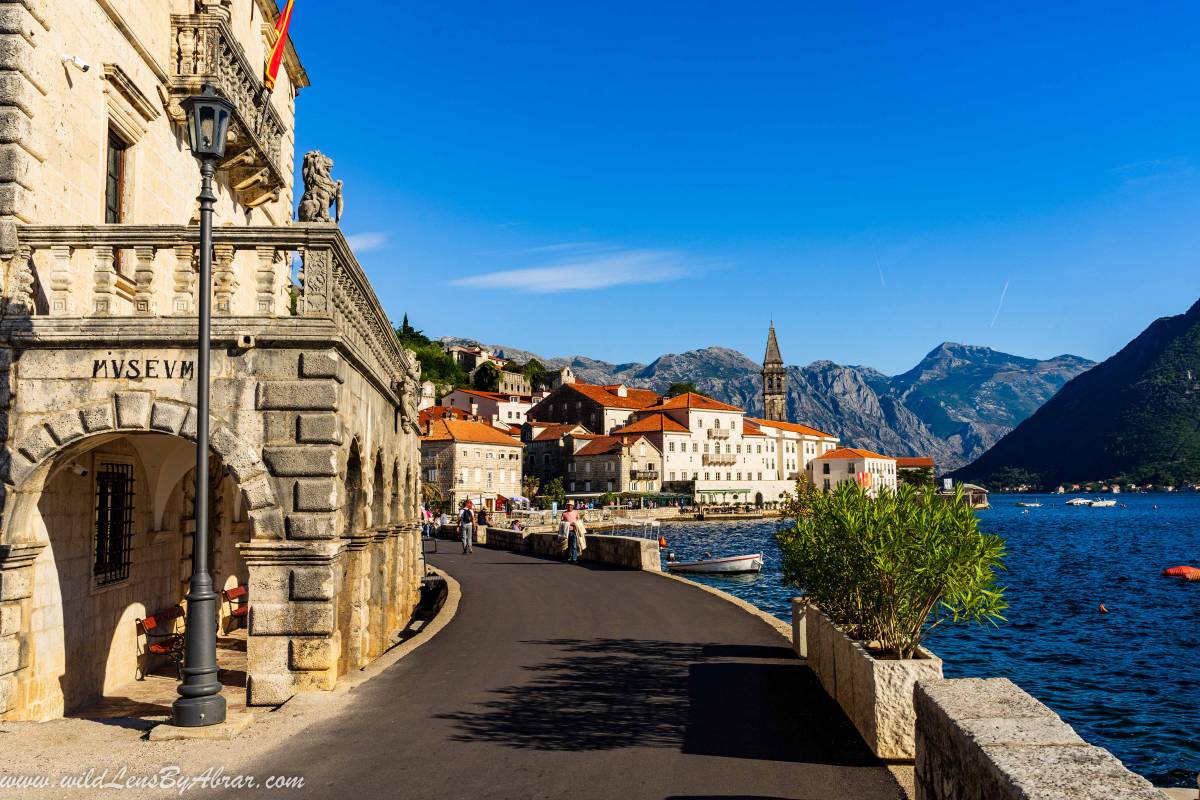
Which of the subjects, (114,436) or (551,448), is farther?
(551,448)

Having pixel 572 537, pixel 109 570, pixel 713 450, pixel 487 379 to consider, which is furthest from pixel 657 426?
pixel 109 570

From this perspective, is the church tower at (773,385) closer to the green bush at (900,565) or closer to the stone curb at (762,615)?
A: the stone curb at (762,615)

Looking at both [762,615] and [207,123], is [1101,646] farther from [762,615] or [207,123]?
[207,123]

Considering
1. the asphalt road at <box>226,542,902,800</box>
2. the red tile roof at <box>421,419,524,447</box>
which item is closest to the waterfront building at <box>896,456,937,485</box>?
the red tile roof at <box>421,419,524,447</box>

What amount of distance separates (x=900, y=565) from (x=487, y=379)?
162186 mm

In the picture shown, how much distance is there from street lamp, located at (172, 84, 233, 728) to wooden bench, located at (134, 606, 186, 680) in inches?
212

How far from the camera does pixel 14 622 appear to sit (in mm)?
9883

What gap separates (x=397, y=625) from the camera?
744 inches

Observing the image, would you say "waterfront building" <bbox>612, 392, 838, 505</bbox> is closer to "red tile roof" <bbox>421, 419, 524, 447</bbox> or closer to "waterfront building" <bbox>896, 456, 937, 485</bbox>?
"red tile roof" <bbox>421, 419, 524, 447</bbox>

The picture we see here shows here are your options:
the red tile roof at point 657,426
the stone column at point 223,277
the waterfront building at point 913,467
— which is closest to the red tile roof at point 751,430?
the red tile roof at point 657,426

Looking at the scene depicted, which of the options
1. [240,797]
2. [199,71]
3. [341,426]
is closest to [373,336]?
[341,426]

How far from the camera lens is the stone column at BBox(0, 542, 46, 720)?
31.9 ft

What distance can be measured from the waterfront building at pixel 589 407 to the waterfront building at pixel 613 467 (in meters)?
12.0

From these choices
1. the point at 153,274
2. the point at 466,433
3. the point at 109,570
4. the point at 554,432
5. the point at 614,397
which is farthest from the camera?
the point at 614,397
